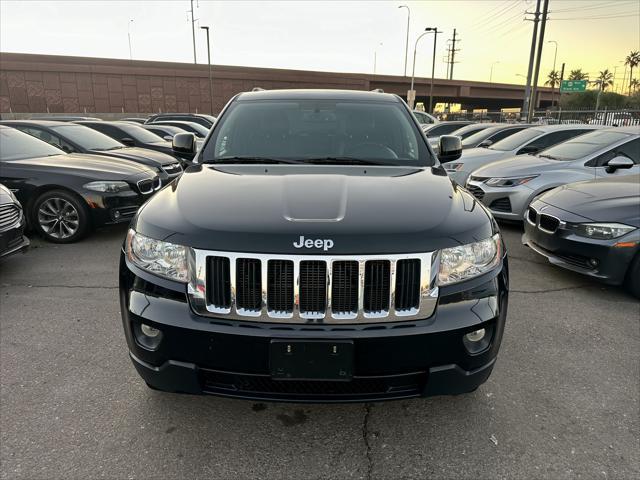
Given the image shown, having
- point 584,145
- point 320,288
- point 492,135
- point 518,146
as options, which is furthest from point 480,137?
point 320,288

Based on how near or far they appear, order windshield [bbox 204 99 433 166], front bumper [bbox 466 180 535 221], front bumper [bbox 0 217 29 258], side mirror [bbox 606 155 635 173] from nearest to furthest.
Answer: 1. windshield [bbox 204 99 433 166]
2. front bumper [bbox 0 217 29 258]
3. side mirror [bbox 606 155 635 173]
4. front bumper [bbox 466 180 535 221]

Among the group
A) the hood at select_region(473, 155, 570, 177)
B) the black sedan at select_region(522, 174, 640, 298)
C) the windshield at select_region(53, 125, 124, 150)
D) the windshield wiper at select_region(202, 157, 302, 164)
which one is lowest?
the black sedan at select_region(522, 174, 640, 298)

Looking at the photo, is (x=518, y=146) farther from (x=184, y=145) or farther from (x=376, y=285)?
(x=376, y=285)

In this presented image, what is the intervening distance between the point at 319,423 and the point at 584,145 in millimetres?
6672

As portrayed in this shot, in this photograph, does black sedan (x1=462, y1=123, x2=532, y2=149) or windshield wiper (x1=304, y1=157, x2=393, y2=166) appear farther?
black sedan (x1=462, y1=123, x2=532, y2=149)

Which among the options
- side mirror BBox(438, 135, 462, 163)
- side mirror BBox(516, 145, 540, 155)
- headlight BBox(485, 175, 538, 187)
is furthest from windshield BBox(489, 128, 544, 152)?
side mirror BBox(438, 135, 462, 163)

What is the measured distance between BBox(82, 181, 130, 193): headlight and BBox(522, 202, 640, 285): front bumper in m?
5.31

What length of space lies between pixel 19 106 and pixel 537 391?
180 ft

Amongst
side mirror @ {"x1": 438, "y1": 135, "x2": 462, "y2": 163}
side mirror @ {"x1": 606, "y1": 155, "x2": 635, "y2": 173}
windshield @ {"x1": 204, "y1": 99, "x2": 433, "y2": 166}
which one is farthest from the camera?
side mirror @ {"x1": 606, "y1": 155, "x2": 635, "y2": 173}

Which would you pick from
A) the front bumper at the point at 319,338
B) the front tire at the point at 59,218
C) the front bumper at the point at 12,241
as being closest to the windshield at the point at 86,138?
the front tire at the point at 59,218

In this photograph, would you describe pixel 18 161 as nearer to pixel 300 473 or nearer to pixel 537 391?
pixel 300 473

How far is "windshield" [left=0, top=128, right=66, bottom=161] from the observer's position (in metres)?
6.43

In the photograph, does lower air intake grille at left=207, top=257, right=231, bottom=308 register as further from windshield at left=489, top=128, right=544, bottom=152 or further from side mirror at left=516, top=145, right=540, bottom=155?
windshield at left=489, top=128, right=544, bottom=152

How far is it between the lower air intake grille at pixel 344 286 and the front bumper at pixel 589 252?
3285mm
